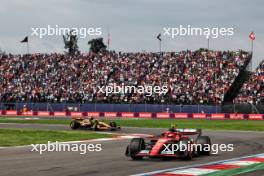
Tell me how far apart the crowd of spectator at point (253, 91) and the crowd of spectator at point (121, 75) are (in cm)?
150

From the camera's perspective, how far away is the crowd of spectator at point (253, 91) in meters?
45.4

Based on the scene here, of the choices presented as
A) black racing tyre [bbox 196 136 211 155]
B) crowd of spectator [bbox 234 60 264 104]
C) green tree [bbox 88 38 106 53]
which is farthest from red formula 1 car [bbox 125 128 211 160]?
green tree [bbox 88 38 106 53]

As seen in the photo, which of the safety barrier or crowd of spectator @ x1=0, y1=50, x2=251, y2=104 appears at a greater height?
crowd of spectator @ x1=0, y1=50, x2=251, y2=104

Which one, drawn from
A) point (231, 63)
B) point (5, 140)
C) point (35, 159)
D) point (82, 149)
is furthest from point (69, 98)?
point (35, 159)

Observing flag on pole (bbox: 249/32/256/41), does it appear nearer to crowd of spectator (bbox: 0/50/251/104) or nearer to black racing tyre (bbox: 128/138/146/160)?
crowd of spectator (bbox: 0/50/251/104)

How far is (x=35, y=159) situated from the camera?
14.4m

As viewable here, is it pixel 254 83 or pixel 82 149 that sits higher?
pixel 254 83

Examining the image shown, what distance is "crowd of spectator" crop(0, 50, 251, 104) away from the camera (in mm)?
49062

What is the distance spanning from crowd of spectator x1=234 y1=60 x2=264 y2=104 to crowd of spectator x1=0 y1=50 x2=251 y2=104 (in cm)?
150

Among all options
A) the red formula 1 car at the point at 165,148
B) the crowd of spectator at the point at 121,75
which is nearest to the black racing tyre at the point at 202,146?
the red formula 1 car at the point at 165,148

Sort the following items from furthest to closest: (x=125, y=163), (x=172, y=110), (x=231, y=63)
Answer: (x=231, y=63)
(x=172, y=110)
(x=125, y=163)

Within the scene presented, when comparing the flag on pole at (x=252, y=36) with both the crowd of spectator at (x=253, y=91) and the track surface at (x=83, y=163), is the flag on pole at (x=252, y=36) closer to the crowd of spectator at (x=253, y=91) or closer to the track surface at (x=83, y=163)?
the crowd of spectator at (x=253, y=91)

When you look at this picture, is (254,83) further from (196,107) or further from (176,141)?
(176,141)

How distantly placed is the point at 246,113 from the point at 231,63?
766 cm
